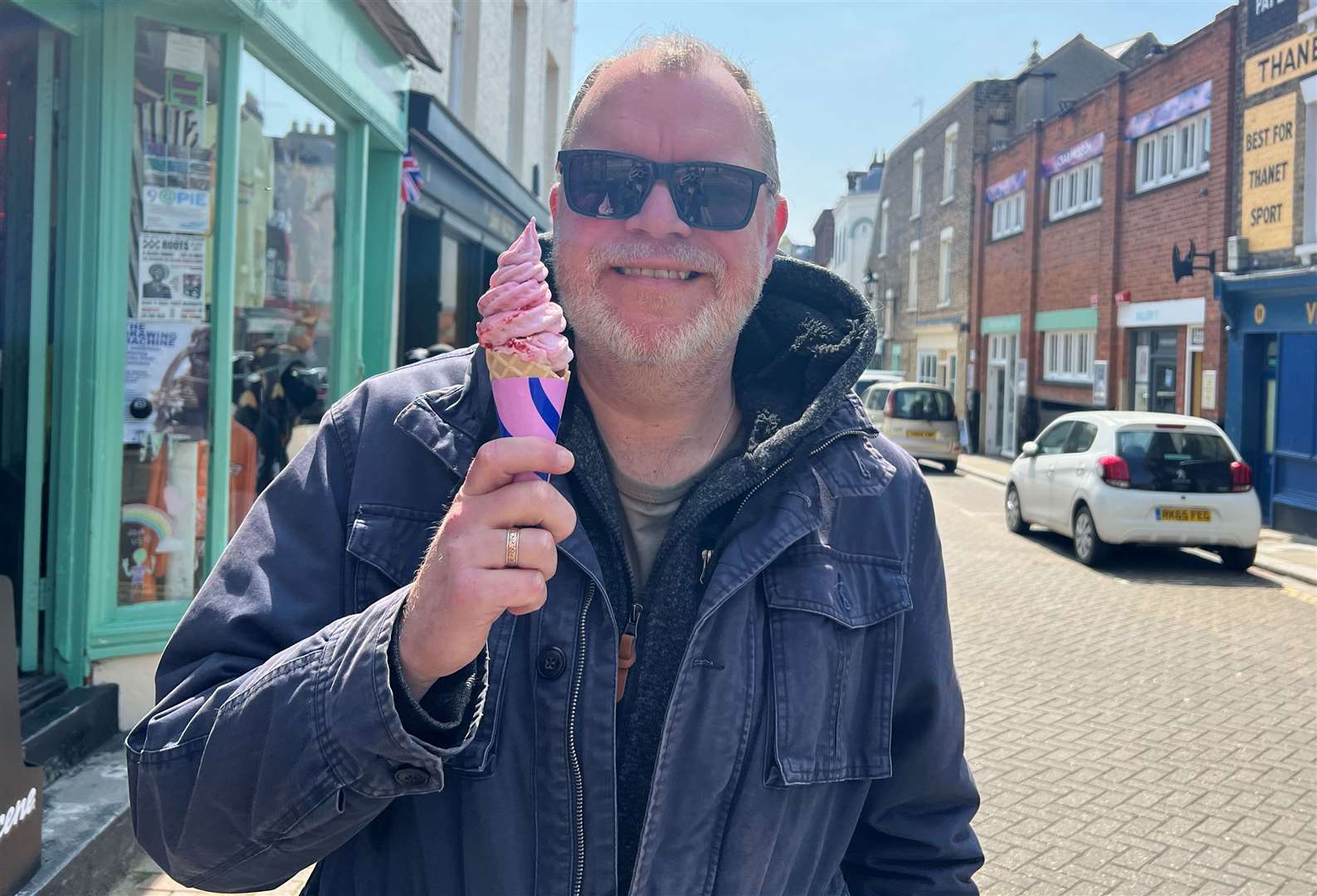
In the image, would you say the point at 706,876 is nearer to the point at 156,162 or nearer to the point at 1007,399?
the point at 156,162

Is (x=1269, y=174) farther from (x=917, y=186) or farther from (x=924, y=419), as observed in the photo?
(x=917, y=186)

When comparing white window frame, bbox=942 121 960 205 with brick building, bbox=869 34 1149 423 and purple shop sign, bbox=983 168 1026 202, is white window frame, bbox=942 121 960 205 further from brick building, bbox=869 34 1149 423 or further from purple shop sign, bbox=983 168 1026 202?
purple shop sign, bbox=983 168 1026 202

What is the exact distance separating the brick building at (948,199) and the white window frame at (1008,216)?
1199mm

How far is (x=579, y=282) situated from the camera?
1.87m

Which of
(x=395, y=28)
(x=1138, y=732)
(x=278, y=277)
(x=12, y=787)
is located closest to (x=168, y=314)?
(x=278, y=277)

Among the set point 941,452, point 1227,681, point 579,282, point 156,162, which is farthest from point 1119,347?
point 579,282

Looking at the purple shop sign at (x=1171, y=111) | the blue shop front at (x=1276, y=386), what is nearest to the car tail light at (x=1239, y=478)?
the blue shop front at (x=1276, y=386)

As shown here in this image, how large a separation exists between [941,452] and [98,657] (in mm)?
18223

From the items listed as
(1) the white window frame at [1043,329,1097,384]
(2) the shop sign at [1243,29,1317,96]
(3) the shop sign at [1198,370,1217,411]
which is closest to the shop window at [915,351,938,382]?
(1) the white window frame at [1043,329,1097,384]

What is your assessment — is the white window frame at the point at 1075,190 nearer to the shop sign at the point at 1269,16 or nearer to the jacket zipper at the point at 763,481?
the shop sign at the point at 1269,16

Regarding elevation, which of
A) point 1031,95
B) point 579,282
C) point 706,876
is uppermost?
point 1031,95

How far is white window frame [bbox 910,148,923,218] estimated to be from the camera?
108ft

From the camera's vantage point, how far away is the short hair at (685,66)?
6.28ft

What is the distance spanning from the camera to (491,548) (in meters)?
1.30
